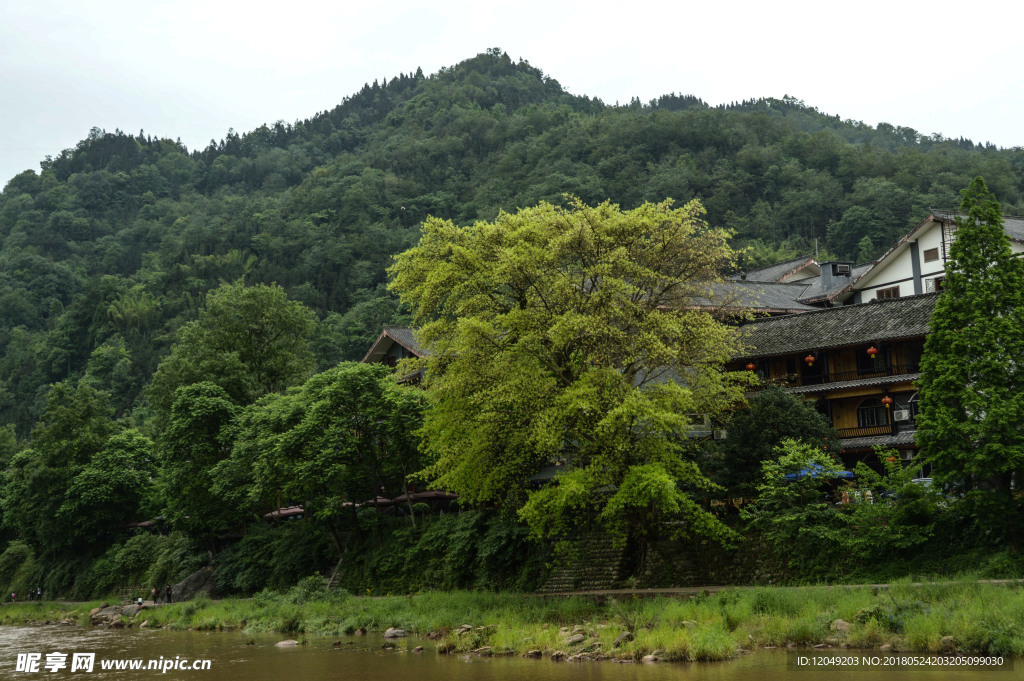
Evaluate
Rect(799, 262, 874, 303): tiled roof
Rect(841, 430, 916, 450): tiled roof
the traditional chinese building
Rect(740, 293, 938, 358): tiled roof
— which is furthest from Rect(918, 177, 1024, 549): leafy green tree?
Rect(799, 262, 874, 303): tiled roof

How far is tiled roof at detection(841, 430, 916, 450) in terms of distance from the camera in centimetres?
4341

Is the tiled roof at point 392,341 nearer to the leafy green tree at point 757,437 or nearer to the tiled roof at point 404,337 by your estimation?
the tiled roof at point 404,337

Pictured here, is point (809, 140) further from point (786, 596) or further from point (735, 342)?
point (786, 596)

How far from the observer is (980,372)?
29.4 m

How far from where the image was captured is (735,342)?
38.4 metres

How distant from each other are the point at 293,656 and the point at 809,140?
121m

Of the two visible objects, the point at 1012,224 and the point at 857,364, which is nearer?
the point at 857,364

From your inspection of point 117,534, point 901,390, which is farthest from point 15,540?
point 901,390

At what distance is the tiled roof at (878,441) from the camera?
4341 cm

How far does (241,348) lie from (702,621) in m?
47.0

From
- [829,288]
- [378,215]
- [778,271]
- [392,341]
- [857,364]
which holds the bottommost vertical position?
[857,364]

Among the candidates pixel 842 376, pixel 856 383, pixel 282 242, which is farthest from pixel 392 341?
pixel 282 242

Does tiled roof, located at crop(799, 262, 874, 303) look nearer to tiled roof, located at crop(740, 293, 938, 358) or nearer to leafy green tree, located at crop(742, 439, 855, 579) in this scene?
tiled roof, located at crop(740, 293, 938, 358)

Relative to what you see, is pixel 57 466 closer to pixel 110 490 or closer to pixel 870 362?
pixel 110 490
